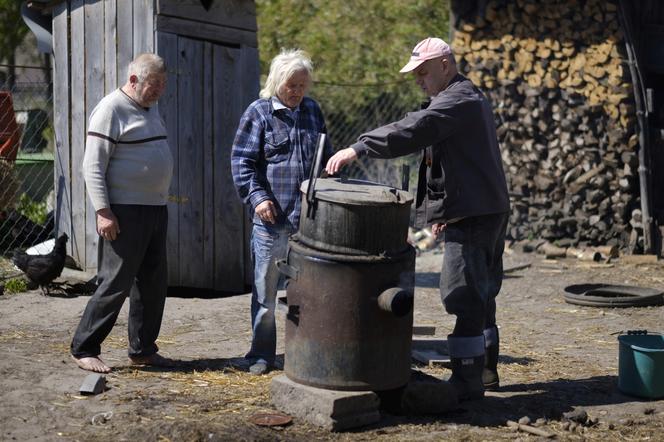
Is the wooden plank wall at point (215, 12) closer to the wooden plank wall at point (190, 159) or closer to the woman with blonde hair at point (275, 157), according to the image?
the wooden plank wall at point (190, 159)

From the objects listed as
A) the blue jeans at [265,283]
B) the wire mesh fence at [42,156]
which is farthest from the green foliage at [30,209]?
the blue jeans at [265,283]

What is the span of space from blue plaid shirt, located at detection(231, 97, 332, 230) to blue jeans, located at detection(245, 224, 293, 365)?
0.28 ft

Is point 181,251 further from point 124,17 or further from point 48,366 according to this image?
point 48,366

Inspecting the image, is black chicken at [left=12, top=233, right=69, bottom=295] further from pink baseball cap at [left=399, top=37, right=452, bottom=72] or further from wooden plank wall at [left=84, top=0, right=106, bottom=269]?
pink baseball cap at [left=399, top=37, right=452, bottom=72]

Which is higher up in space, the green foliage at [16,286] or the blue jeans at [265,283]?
the blue jeans at [265,283]

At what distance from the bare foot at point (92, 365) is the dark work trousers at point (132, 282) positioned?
46 millimetres

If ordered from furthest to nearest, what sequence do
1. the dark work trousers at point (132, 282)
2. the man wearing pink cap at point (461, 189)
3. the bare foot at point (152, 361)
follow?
the bare foot at point (152, 361)
the dark work trousers at point (132, 282)
the man wearing pink cap at point (461, 189)

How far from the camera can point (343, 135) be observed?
15578 mm

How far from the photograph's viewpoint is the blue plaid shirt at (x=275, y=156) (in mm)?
6238

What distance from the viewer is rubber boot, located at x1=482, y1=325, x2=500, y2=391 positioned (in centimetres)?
614

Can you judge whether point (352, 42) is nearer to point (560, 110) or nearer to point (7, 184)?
point (560, 110)

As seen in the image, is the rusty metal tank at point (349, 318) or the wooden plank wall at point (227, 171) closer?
the rusty metal tank at point (349, 318)

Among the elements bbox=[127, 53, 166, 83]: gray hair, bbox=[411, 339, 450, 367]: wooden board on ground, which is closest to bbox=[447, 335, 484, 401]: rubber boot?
bbox=[411, 339, 450, 367]: wooden board on ground

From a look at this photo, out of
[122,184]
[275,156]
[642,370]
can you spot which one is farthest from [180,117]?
[642,370]
